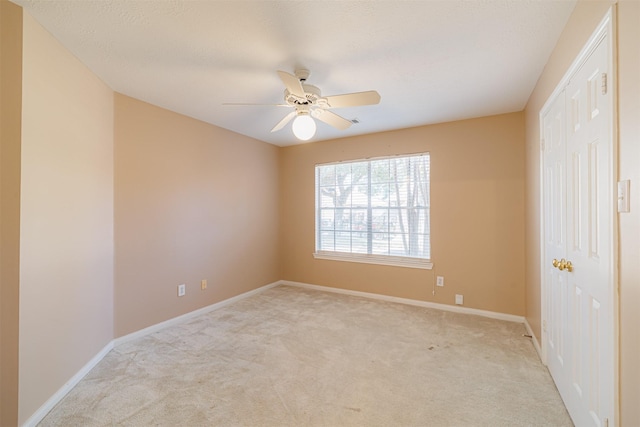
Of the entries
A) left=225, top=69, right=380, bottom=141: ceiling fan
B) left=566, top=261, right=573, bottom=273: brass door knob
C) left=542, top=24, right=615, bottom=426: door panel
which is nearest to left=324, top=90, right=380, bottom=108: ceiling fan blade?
left=225, top=69, right=380, bottom=141: ceiling fan

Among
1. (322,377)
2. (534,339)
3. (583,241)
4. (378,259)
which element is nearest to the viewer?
(583,241)

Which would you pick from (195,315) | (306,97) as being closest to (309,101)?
(306,97)

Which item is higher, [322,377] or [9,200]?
[9,200]

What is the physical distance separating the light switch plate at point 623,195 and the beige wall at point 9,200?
3061 mm

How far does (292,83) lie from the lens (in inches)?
77.4

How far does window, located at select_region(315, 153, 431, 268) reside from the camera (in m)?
3.94

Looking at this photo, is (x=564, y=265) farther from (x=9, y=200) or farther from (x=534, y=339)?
(x=9, y=200)

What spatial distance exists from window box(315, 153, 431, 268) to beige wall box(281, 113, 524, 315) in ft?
0.46

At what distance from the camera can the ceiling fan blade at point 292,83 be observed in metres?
1.86

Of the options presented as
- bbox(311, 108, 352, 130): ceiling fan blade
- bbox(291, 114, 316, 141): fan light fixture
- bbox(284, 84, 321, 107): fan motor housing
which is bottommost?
bbox(291, 114, 316, 141): fan light fixture

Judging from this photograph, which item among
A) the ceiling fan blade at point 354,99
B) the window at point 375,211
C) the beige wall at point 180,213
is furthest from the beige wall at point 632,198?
the beige wall at point 180,213

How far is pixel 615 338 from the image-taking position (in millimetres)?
1190

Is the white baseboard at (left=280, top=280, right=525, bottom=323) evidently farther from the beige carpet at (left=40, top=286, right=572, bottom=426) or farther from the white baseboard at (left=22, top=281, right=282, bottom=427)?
the white baseboard at (left=22, top=281, right=282, bottom=427)

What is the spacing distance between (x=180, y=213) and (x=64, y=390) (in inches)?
73.8
